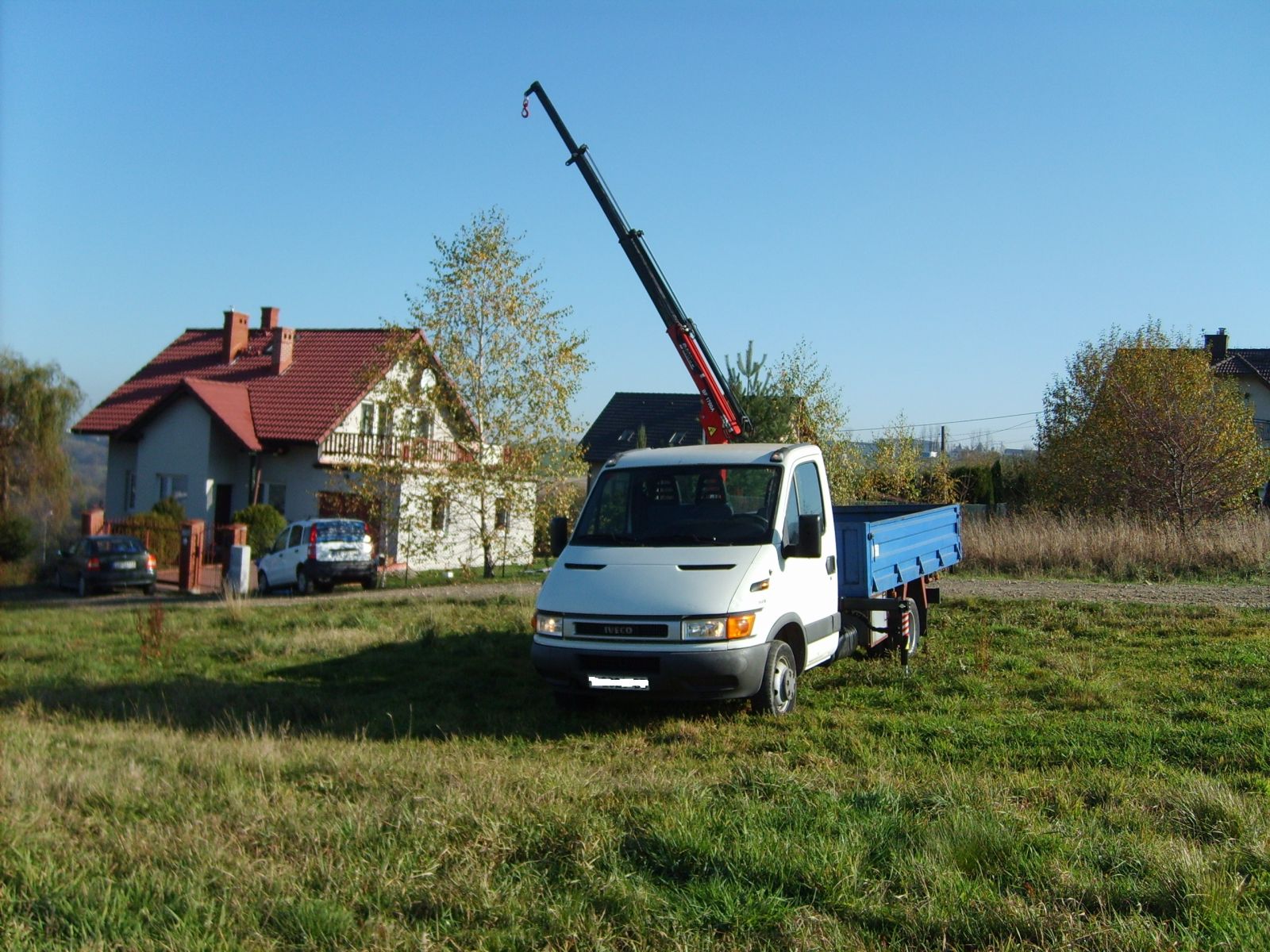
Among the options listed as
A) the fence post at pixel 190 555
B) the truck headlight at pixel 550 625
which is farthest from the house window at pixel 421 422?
the truck headlight at pixel 550 625

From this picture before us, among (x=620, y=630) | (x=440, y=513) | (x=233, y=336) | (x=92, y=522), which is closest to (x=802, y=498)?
(x=620, y=630)

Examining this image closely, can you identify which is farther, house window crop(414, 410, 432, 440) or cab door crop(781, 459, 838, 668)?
house window crop(414, 410, 432, 440)

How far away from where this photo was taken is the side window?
30.9 ft

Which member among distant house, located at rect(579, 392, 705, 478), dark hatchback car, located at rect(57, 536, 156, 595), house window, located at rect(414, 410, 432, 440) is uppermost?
distant house, located at rect(579, 392, 705, 478)

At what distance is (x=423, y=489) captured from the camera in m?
28.0

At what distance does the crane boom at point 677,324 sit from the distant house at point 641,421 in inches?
1556

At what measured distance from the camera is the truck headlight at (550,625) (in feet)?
28.6

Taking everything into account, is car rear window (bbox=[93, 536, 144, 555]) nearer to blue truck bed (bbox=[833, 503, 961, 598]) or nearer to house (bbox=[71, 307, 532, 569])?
house (bbox=[71, 307, 532, 569])

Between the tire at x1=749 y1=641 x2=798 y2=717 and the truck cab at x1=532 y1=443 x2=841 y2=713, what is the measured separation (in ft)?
0.04

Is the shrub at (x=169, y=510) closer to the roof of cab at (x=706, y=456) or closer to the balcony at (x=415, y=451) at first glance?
the balcony at (x=415, y=451)

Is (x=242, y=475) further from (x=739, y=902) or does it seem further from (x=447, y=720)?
(x=739, y=902)

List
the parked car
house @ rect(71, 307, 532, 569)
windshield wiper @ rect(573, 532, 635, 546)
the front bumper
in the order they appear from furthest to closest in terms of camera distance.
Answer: house @ rect(71, 307, 532, 569), the parked car, windshield wiper @ rect(573, 532, 635, 546), the front bumper

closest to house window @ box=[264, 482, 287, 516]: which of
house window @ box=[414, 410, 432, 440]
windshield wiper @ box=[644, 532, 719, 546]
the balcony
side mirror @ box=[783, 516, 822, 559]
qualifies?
the balcony

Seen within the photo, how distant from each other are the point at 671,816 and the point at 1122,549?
659 inches
